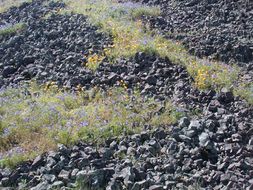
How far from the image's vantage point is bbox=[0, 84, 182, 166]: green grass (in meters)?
6.66

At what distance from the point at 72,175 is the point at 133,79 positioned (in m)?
3.27

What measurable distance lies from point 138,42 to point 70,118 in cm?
326

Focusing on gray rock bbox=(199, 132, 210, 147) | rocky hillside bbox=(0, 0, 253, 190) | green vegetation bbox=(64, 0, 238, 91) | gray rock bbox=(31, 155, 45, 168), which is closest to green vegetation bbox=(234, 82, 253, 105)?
rocky hillside bbox=(0, 0, 253, 190)

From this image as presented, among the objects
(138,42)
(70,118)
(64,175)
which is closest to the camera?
(64,175)

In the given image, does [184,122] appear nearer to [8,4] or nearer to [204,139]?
[204,139]

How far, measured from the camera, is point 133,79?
8.57 m

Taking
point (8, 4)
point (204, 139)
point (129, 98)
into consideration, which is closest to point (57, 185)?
point (204, 139)

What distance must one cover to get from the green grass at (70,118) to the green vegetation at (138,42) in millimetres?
1274

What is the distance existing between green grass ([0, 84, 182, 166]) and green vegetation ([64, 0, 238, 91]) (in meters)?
1.27

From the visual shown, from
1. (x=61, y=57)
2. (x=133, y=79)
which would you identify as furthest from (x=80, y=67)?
(x=133, y=79)

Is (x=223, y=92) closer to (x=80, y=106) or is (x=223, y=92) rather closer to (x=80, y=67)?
(x=80, y=106)

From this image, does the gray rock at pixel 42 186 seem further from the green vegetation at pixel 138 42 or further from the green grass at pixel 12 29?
the green grass at pixel 12 29

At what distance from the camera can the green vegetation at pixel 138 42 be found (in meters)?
8.52

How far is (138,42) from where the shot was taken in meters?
9.95
